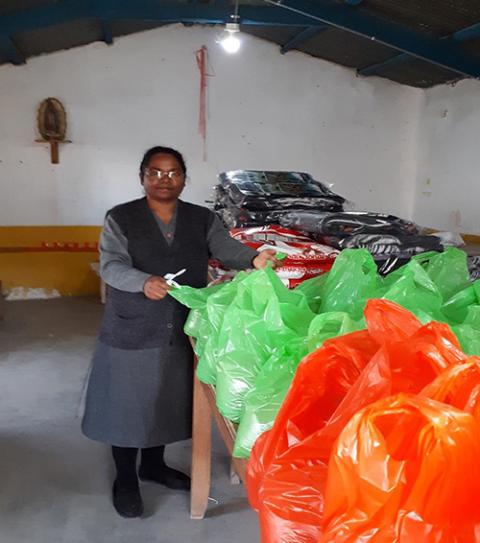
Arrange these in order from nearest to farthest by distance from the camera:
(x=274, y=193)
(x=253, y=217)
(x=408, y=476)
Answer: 1. (x=408, y=476)
2. (x=253, y=217)
3. (x=274, y=193)

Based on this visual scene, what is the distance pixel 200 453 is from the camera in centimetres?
193

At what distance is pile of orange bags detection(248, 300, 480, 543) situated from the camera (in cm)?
53

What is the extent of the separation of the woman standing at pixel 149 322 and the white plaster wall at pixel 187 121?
12.5 ft

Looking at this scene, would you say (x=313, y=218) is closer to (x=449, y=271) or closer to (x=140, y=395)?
(x=449, y=271)

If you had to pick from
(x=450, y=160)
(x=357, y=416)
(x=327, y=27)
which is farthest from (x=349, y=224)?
(x=450, y=160)

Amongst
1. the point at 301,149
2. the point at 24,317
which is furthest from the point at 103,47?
the point at 24,317

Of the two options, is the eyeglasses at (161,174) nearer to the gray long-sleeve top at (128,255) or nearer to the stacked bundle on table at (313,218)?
the gray long-sleeve top at (128,255)

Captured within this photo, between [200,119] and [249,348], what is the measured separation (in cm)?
474

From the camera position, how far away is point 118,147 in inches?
216

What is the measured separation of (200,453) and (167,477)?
327 mm

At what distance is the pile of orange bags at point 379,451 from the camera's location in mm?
532

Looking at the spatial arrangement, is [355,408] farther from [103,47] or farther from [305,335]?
[103,47]

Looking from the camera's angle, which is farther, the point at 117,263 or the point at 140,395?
the point at 140,395

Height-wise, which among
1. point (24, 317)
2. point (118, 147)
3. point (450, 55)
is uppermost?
point (450, 55)
